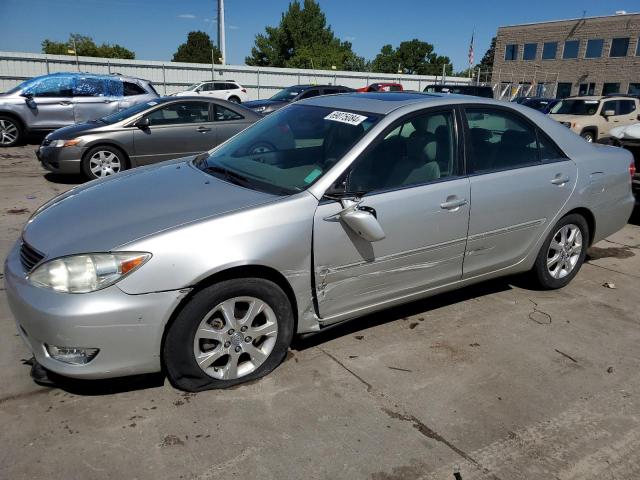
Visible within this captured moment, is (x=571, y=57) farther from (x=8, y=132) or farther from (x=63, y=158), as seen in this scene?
(x=63, y=158)

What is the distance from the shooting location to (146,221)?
2834 millimetres

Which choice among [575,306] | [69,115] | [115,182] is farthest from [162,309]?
[69,115]

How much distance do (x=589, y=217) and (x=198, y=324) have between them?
3.54 m

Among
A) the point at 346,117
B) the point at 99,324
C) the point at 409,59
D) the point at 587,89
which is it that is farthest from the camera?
the point at 409,59

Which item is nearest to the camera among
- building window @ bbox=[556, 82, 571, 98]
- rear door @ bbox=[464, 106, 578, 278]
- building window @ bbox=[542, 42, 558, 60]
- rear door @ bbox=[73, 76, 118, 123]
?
rear door @ bbox=[464, 106, 578, 278]

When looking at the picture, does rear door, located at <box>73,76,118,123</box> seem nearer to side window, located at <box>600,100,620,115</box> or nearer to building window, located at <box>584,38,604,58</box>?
side window, located at <box>600,100,620,115</box>

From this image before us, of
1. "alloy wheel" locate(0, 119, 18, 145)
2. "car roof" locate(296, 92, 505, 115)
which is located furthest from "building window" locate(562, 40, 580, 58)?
"car roof" locate(296, 92, 505, 115)

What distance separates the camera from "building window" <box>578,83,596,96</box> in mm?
44781

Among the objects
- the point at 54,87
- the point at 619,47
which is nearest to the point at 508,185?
the point at 54,87

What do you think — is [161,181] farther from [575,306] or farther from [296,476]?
[575,306]

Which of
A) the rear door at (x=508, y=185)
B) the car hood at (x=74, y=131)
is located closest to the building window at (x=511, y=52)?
the car hood at (x=74, y=131)

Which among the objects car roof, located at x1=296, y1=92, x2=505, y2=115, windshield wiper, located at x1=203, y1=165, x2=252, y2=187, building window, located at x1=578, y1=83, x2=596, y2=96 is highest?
building window, located at x1=578, y1=83, x2=596, y2=96

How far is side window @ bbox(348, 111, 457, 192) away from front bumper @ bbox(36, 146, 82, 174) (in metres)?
6.24

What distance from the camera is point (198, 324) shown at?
9.12ft
